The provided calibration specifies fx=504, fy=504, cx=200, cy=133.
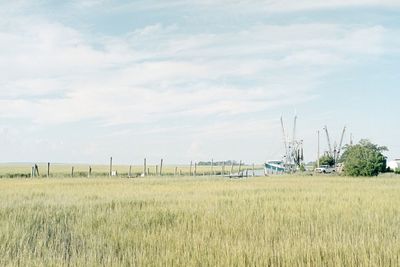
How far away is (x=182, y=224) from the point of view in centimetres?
982

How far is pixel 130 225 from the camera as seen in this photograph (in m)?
9.77

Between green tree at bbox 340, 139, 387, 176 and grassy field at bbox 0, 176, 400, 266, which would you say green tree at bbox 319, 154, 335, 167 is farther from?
grassy field at bbox 0, 176, 400, 266

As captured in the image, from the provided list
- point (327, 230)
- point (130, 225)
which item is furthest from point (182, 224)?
point (327, 230)

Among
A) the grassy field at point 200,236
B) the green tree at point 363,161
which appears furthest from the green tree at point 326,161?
the grassy field at point 200,236

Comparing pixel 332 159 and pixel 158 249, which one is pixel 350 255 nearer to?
pixel 158 249

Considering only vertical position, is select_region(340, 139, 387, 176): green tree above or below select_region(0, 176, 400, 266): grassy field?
above

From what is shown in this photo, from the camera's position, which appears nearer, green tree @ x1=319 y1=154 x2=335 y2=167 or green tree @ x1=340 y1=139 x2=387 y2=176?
green tree @ x1=340 y1=139 x2=387 y2=176

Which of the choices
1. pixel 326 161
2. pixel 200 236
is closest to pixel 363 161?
pixel 326 161

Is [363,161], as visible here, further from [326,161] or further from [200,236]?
[200,236]

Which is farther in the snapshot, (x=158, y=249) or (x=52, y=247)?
(x=52, y=247)

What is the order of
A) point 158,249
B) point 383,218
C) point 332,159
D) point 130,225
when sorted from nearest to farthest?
point 158,249
point 130,225
point 383,218
point 332,159

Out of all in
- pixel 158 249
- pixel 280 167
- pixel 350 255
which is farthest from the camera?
pixel 280 167

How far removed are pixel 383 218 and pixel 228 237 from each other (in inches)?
162

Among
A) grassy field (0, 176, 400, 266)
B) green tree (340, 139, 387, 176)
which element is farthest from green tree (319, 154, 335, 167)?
grassy field (0, 176, 400, 266)
